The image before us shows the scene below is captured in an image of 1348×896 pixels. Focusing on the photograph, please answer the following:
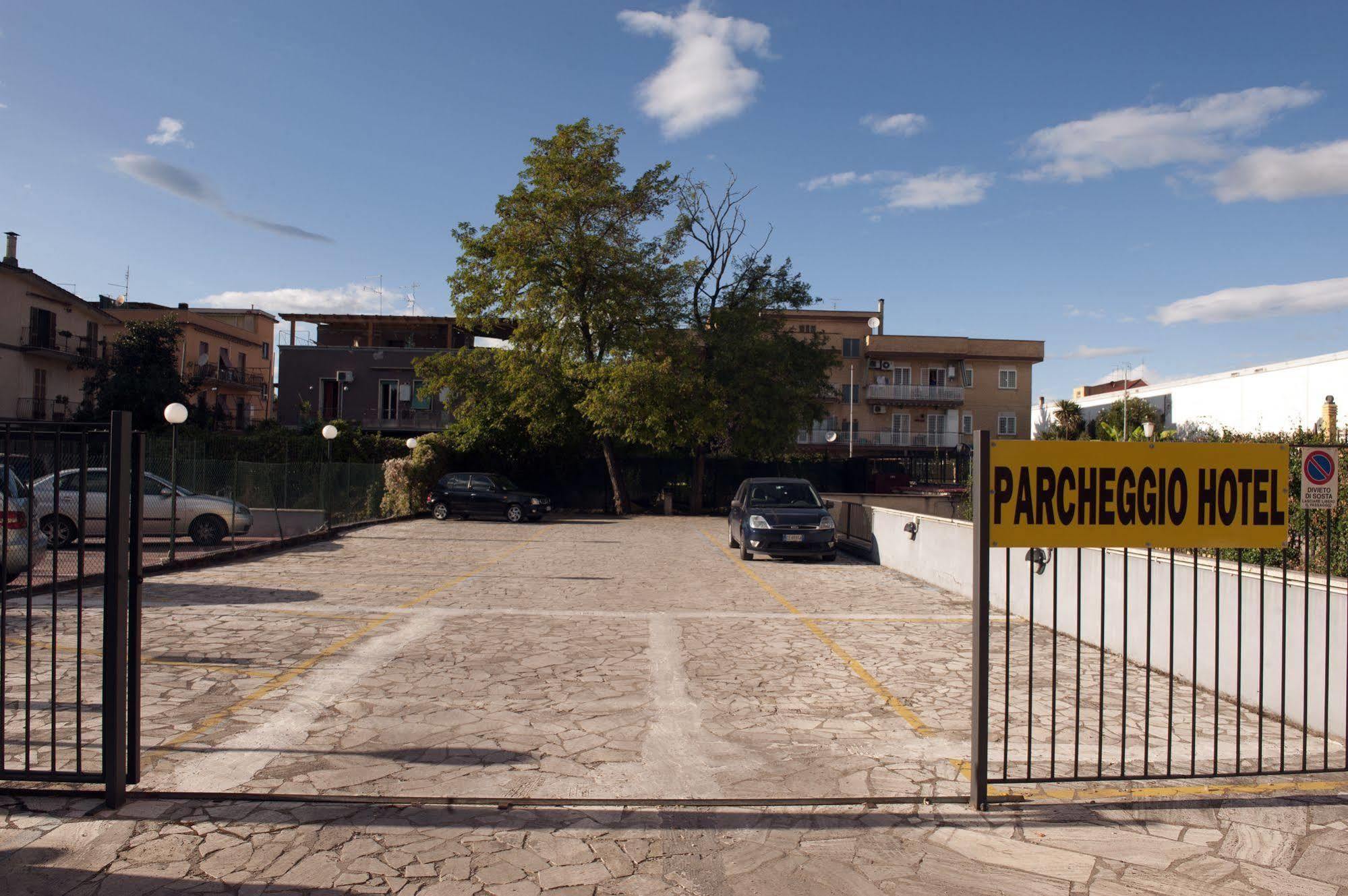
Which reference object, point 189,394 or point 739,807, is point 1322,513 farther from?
point 189,394

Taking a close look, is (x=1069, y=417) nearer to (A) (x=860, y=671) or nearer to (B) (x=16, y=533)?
(A) (x=860, y=671)

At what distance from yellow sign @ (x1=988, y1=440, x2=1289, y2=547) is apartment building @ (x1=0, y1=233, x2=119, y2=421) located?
4759cm

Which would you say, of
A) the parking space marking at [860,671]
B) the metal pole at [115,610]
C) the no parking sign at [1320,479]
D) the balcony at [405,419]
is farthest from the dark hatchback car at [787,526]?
the balcony at [405,419]

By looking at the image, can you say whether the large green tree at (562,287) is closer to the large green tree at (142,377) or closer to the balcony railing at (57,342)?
the large green tree at (142,377)

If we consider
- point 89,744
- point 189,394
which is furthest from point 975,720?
point 189,394

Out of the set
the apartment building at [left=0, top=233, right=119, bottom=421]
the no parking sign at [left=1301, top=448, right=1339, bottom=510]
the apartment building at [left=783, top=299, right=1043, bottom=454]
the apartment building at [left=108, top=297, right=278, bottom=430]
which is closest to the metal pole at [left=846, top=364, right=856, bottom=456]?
the apartment building at [left=783, top=299, right=1043, bottom=454]

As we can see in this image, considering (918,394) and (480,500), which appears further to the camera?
(918,394)

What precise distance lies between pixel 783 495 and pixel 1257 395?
1651 inches

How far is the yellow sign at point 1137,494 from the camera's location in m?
4.38

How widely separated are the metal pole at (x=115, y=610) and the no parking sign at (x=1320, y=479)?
6055 millimetres

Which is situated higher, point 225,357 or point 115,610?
point 225,357

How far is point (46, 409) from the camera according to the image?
4312cm

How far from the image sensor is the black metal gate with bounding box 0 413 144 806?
13.4 feet

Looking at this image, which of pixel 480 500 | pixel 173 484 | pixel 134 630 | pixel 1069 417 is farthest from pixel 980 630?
pixel 1069 417
